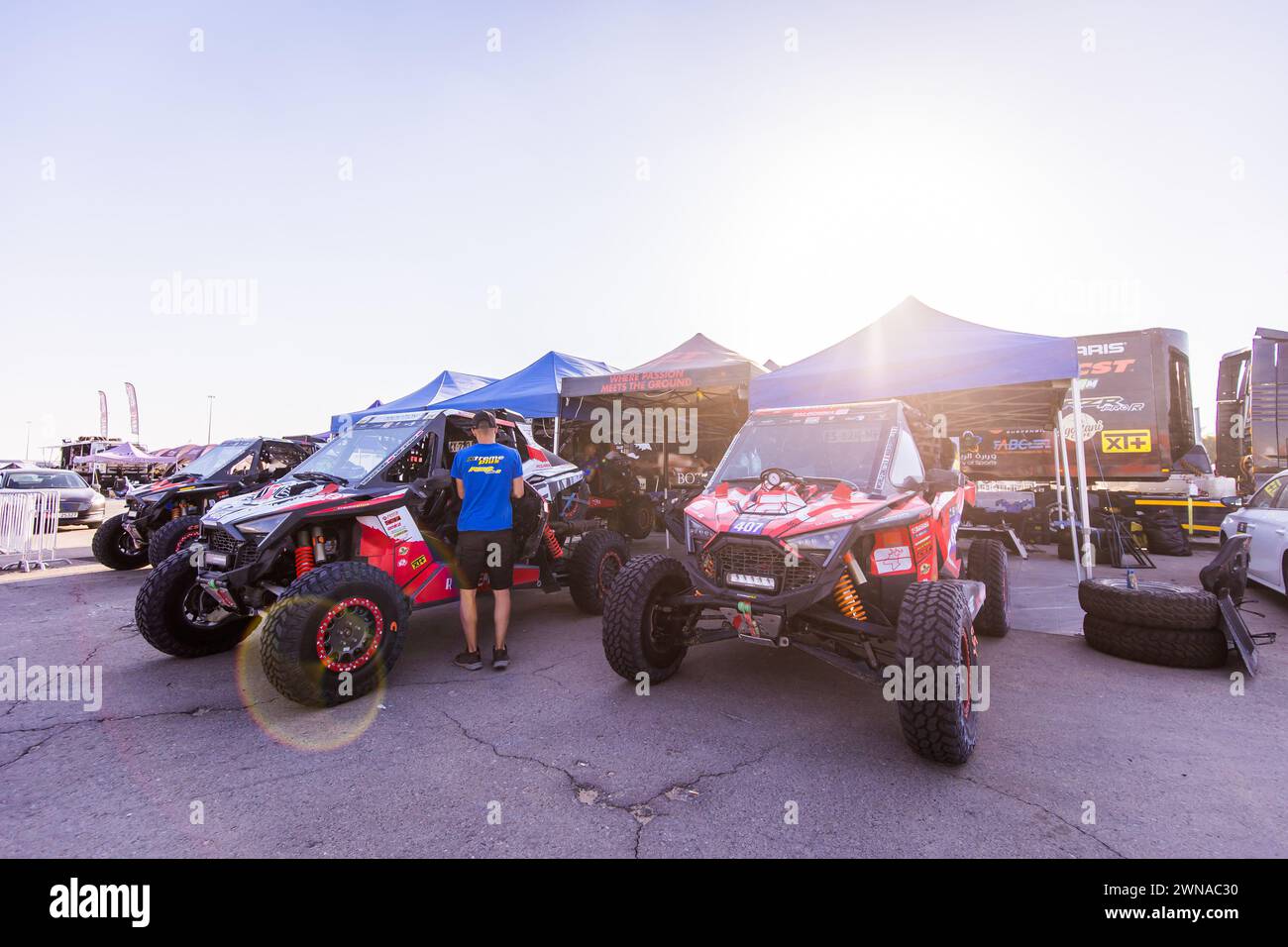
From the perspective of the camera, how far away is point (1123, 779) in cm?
281

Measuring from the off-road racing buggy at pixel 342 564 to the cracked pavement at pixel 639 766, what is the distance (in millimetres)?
324

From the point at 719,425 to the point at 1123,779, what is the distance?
9473mm

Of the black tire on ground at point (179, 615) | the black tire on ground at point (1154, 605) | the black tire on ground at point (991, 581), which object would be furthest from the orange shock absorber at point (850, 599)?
the black tire on ground at point (179, 615)

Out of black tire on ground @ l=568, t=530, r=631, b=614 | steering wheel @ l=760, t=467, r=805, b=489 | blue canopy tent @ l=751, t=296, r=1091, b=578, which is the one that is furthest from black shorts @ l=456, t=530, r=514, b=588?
blue canopy tent @ l=751, t=296, r=1091, b=578

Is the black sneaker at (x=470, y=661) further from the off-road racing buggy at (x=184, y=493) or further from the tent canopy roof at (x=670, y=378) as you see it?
the off-road racing buggy at (x=184, y=493)

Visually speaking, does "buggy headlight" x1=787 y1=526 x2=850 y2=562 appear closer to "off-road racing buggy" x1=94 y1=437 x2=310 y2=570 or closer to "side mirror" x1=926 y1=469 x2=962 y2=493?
"side mirror" x1=926 y1=469 x2=962 y2=493

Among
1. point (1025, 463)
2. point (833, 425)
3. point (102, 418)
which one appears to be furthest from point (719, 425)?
point (102, 418)

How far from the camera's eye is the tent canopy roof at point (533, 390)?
32.4 ft

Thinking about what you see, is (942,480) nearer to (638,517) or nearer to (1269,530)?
(1269,530)

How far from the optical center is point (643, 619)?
12.4 ft

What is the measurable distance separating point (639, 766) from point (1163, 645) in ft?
13.5

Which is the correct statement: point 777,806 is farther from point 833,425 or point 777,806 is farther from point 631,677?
point 833,425

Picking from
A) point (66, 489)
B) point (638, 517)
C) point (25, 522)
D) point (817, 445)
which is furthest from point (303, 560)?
point (66, 489)

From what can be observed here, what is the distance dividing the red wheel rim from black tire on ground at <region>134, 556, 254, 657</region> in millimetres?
1486
